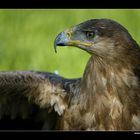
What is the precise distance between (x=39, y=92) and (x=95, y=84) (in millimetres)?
382

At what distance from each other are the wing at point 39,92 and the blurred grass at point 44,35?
226 millimetres

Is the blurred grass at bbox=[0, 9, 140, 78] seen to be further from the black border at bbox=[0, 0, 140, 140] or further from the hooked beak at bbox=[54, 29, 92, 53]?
the hooked beak at bbox=[54, 29, 92, 53]

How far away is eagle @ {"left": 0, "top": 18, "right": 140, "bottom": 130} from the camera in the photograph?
4543 millimetres

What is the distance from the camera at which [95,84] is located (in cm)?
459

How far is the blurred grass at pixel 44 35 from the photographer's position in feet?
15.6

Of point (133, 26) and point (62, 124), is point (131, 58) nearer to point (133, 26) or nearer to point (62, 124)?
point (133, 26)

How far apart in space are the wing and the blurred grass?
0.74ft
